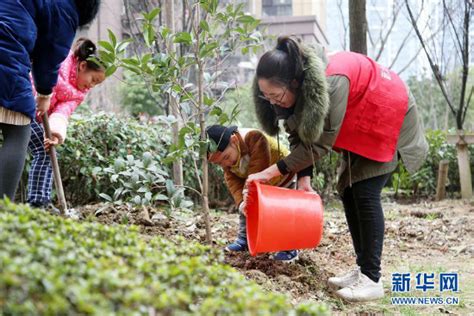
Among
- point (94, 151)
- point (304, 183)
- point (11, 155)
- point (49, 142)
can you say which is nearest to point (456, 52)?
point (94, 151)

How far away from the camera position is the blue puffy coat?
2.24 m

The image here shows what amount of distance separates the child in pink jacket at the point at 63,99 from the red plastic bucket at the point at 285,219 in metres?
1.24

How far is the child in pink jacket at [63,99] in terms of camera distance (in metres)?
3.29

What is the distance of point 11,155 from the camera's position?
7.73 ft

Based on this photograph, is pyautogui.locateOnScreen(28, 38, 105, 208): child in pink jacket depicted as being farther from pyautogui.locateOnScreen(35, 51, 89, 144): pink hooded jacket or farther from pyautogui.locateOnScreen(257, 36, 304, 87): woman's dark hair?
pyautogui.locateOnScreen(257, 36, 304, 87): woman's dark hair

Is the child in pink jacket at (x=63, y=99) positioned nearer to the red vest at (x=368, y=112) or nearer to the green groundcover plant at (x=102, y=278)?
the red vest at (x=368, y=112)

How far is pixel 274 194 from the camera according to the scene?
8.39 ft

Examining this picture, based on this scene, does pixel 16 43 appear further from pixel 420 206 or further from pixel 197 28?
pixel 420 206

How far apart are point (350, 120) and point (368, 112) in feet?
0.28

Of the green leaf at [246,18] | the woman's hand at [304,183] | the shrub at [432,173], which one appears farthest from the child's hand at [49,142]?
the shrub at [432,173]

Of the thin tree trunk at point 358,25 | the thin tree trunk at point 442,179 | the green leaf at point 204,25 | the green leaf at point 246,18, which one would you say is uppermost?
the thin tree trunk at point 358,25

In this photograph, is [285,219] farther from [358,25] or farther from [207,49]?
[358,25]

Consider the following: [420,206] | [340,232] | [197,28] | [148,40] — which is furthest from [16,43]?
[420,206]

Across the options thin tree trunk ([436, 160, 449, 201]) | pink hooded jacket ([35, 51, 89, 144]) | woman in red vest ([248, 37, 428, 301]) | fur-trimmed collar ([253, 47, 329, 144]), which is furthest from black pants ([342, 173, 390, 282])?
thin tree trunk ([436, 160, 449, 201])
